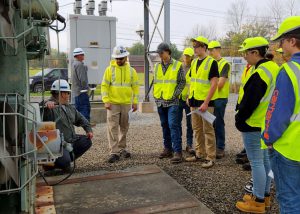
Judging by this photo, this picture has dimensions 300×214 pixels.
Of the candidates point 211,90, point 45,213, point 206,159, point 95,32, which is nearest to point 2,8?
point 45,213

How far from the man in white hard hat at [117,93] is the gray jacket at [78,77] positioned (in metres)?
2.34

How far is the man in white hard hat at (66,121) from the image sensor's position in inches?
177

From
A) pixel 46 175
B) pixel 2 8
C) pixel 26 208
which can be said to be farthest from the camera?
pixel 46 175

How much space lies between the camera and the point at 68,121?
15.8ft

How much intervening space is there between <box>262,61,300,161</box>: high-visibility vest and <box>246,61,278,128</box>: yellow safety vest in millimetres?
956

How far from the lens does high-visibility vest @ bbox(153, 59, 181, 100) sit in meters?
5.57

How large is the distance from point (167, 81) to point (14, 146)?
382 cm

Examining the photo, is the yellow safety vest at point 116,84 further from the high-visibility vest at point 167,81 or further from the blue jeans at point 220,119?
the blue jeans at point 220,119

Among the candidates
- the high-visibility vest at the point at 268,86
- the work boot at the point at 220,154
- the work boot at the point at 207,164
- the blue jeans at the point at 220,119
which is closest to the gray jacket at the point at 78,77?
the blue jeans at the point at 220,119

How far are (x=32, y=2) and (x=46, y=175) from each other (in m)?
3.18

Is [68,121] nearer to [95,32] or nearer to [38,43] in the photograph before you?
[38,43]

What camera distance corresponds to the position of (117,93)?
5.72m

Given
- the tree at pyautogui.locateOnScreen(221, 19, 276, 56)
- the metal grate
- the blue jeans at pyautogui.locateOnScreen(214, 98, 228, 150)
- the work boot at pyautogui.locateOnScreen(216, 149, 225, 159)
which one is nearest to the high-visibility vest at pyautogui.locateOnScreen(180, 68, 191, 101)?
the blue jeans at pyautogui.locateOnScreen(214, 98, 228, 150)

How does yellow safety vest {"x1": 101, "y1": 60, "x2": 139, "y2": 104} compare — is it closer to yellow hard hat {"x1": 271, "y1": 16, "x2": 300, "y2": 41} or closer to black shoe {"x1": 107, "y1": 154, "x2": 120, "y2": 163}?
black shoe {"x1": 107, "y1": 154, "x2": 120, "y2": 163}
